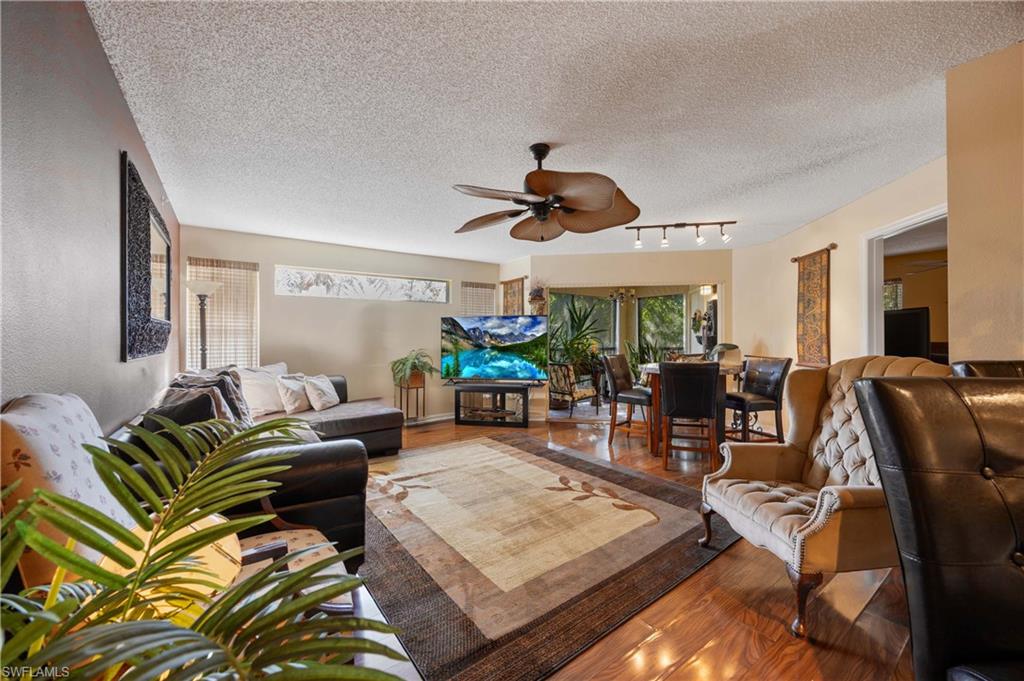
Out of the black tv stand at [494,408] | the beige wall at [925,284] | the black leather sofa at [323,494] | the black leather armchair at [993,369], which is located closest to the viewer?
the black leather armchair at [993,369]

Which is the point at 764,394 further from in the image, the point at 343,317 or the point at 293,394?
the point at 343,317

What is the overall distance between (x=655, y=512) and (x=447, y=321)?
363 cm

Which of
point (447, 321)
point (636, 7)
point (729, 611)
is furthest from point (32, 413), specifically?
point (447, 321)

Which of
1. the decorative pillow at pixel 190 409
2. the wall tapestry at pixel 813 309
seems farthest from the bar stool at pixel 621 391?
the decorative pillow at pixel 190 409

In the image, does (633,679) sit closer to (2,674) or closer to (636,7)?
(2,674)

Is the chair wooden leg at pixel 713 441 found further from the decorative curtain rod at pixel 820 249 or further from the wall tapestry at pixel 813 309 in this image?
the decorative curtain rod at pixel 820 249

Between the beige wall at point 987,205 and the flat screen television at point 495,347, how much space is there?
12.5ft

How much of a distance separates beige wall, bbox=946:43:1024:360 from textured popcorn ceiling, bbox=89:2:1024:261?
0.45ft

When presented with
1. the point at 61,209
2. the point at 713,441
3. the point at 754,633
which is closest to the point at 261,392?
the point at 61,209

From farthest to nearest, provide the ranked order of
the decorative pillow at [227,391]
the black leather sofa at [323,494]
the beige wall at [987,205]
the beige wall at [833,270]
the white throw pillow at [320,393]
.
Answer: the white throw pillow at [320,393]
the beige wall at [833,270]
the decorative pillow at [227,391]
the black leather sofa at [323,494]
the beige wall at [987,205]

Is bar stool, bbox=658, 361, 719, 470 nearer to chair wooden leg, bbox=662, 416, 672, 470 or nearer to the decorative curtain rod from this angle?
chair wooden leg, bbox=662, 416, 672, 470

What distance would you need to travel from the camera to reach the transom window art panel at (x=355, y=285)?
4.65 m

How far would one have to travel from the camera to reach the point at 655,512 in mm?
2596

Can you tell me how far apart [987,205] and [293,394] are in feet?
16.1
